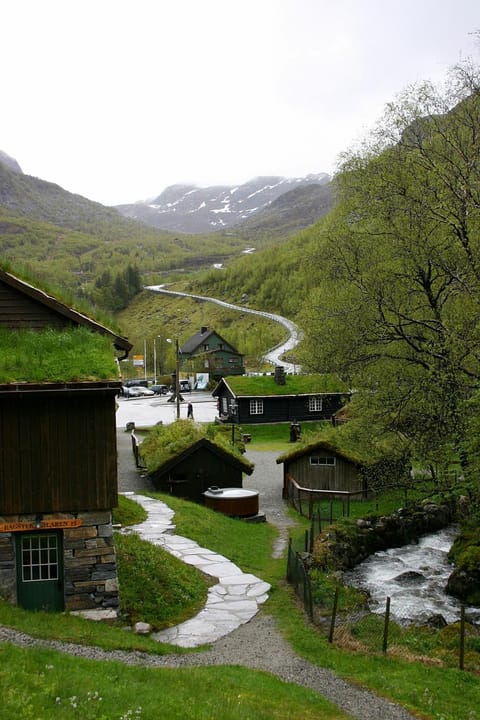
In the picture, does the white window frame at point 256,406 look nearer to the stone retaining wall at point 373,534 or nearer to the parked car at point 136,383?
the stone retaining wall at point 373,534

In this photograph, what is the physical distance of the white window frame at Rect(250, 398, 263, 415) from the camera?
53.8m

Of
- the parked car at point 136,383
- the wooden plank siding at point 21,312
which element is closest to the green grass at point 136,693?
the wooden plank siding at point 21,312

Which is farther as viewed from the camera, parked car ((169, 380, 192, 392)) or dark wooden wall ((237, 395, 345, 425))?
parked car ((169, 380, 192, 392))

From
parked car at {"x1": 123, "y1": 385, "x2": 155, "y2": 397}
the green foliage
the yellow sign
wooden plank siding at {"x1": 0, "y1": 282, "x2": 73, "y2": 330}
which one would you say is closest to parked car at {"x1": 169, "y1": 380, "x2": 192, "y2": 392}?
parked car at {"x1": 123, "y1": 385, "x2": 155, "y2": 397}

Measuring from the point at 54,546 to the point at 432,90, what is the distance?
726 inches

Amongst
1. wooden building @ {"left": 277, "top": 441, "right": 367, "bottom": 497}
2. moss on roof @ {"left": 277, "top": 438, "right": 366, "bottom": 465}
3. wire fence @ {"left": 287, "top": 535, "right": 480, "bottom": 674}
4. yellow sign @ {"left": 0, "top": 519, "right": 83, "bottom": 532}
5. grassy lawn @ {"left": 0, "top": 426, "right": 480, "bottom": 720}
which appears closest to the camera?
grassy lawn @ {"left": 0, "top": 426, "right": 480, "bottom": 720}

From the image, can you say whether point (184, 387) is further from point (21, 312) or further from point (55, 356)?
point (55, 356)

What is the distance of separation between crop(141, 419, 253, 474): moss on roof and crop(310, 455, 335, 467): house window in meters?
3.39

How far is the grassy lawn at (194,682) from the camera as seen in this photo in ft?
28.4

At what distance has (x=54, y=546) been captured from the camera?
1418 cm

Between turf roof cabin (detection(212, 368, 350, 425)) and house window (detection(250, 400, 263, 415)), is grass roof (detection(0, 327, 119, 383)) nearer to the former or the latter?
turf roof cabin (detection(212, 368, 350, 425))

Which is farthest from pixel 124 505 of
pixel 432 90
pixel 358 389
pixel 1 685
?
pixel 432 90

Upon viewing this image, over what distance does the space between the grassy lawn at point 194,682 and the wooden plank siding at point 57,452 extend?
2.32 m

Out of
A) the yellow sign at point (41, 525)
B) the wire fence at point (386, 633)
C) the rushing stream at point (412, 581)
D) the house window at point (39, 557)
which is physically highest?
the yellow sign at point (41, 525)
